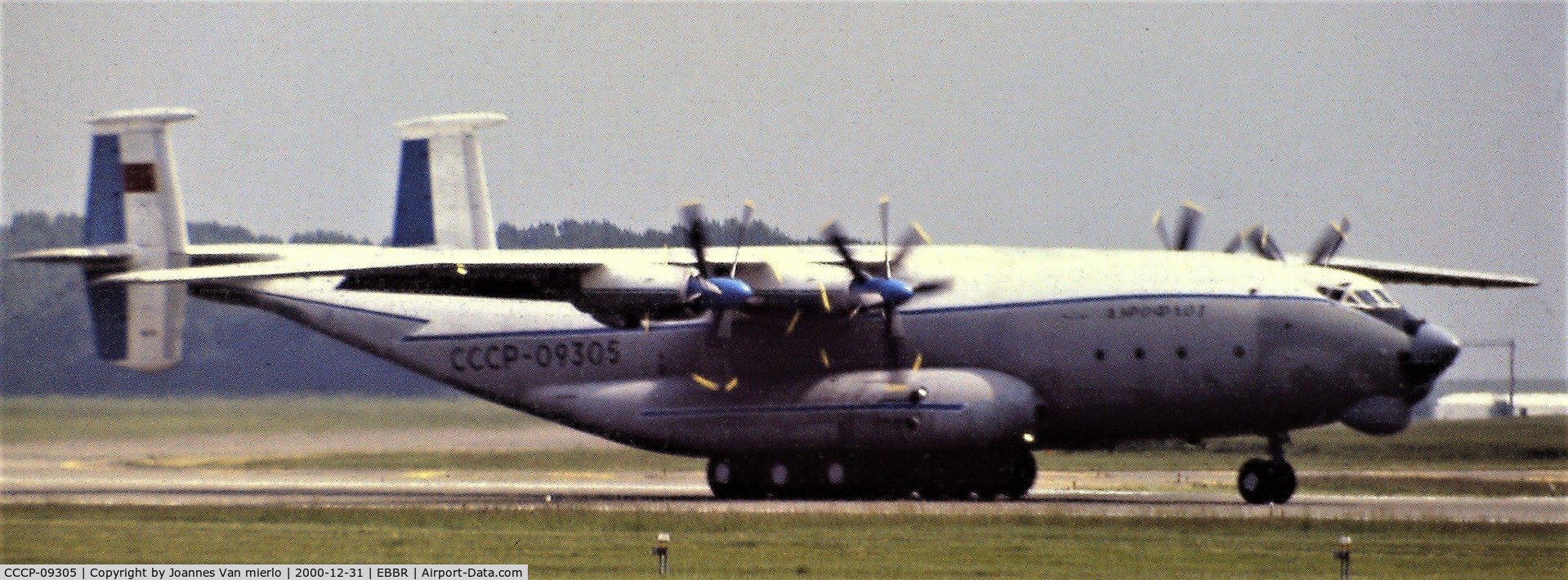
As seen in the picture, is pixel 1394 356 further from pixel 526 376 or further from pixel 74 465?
pixel 74 465

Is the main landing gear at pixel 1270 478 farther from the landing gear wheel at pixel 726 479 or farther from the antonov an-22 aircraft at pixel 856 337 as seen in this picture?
the landing gear wheel at pixel 726 479

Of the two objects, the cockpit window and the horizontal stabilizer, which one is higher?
the horizontal stabilizer

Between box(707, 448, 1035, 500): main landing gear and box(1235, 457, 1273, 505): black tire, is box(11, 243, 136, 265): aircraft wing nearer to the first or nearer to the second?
box(707, 448, 1035, 500): main landing gear

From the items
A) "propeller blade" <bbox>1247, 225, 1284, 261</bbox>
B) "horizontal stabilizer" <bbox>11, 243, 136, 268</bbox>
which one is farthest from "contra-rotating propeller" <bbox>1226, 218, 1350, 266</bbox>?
"horizontal stabilizer" <bbox>11, 243, 136, 268</bbox>

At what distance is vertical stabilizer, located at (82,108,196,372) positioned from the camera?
119 feet

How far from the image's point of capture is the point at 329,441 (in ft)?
144

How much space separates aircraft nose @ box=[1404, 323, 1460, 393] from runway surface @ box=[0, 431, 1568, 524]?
1.94 metres

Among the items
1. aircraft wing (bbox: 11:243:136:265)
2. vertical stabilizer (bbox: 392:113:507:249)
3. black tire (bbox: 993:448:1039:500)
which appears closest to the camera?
black tire (bbox: 993:448:1039:500)

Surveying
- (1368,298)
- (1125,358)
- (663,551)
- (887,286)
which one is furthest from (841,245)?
(663,551)

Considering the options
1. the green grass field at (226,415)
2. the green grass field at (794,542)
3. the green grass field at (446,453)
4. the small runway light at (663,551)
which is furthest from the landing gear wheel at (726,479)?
the small runway light at (663,551)

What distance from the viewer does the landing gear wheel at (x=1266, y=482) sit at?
32.8 meters

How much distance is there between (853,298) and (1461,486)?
39.6 feet

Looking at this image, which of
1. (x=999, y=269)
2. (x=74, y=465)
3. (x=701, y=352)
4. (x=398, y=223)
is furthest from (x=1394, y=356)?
(x=74, y=465)

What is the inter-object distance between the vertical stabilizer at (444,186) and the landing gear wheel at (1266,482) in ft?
54.3
